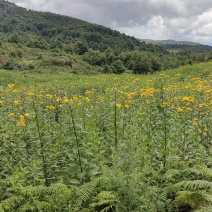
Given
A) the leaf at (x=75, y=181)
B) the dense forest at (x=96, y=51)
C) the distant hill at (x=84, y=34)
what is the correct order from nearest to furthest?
the leaf at (x=75, y=181) < the dense forest at (x=96, y=51) < the distant hill at (x=84, y=34)

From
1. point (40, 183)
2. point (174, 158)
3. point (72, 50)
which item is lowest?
point (40, 183)

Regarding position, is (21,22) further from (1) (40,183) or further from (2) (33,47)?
(1) (40,183)

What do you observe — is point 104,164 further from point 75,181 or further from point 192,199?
point 192,199

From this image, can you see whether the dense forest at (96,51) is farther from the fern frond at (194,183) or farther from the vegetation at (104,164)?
the fern frond at (194,183)

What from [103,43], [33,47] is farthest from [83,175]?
[103,43]

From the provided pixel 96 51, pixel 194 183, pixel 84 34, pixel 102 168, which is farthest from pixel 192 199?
pixel 84 34

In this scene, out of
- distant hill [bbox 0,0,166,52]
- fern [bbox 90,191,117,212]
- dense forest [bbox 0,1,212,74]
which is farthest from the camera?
distant hill [bbox 0,0,166,52]

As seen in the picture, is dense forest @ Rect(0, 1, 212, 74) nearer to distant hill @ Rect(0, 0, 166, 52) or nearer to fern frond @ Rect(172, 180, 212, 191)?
distant hill @ Rect(0, 0, 166, 52)

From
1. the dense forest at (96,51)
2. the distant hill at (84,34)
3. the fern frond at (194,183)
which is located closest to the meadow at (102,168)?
the fern frond at (194,183)

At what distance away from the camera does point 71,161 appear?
4340mm

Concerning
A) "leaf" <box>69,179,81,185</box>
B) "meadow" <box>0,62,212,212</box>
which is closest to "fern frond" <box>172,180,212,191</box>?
"meadow" <box>0,62,212,212</box>

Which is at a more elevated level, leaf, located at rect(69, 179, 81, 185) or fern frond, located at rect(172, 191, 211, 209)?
leaf, located at rect(69, 179, 81, 185)

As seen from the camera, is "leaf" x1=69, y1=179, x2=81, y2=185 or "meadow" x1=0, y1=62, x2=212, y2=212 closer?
"meadow" x1=0, y1=62, x2=212, y2=212

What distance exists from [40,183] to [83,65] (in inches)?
2150
